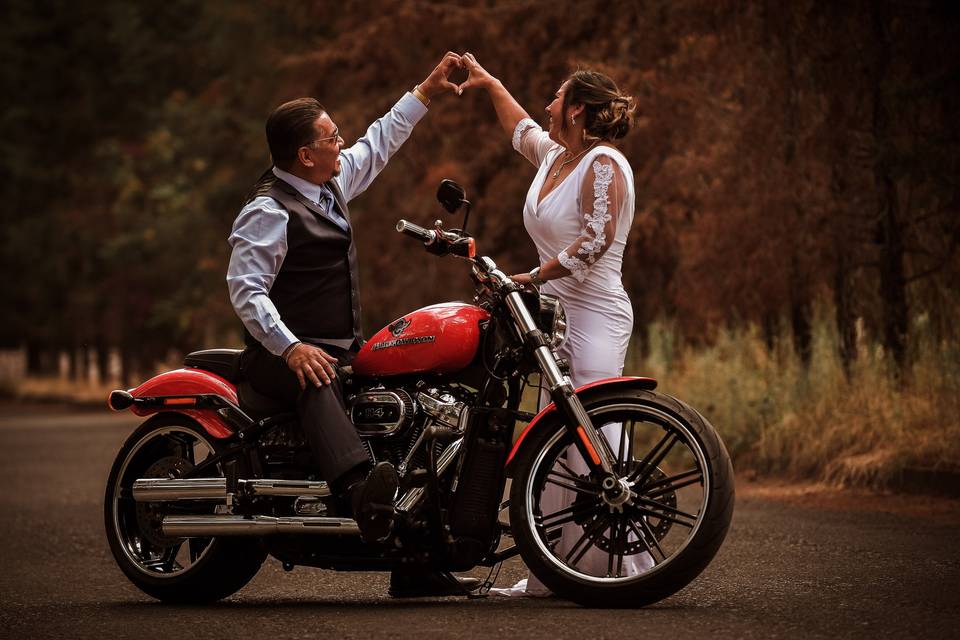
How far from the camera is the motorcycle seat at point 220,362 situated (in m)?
6.68

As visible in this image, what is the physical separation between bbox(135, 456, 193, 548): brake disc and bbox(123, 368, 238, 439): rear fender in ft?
0.73

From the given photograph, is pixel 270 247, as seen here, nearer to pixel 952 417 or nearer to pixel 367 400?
pixel 367 400

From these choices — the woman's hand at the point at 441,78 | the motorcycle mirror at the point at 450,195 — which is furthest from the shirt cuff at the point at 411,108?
the motorcycle mirror at the point at 450,195

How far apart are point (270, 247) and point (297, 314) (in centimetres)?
32

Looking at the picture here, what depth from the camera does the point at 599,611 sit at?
605 cm

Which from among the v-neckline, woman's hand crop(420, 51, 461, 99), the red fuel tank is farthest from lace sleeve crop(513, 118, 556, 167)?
the red fuel tank

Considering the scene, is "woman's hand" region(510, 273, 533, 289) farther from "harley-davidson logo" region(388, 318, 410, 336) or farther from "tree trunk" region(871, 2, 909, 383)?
"tree trunk" region(871, 2, 909, 383)

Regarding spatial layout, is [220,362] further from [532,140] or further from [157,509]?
[532,140]

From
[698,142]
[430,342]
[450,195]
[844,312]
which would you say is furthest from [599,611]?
[698,142]

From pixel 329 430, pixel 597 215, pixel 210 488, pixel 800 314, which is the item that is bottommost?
pixel 210 488

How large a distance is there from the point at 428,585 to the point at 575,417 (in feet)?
3.57

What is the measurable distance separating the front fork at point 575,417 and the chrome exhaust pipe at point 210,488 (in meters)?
1.04

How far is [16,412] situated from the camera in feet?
106

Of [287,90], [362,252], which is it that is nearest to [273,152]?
[362,252]
